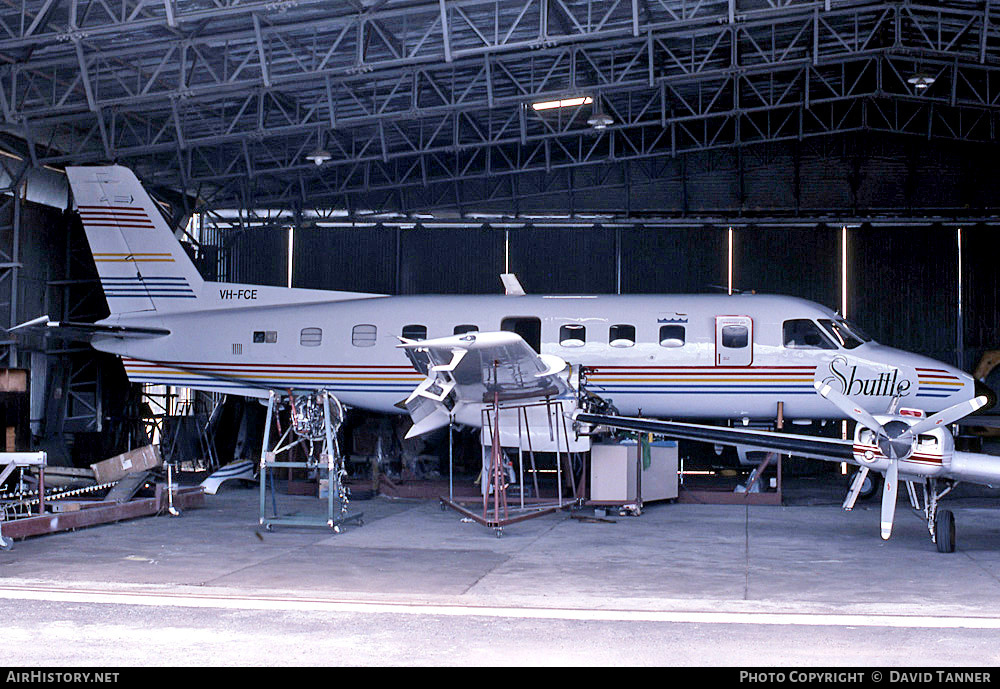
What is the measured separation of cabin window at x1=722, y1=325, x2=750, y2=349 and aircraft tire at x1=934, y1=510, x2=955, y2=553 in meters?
6.79

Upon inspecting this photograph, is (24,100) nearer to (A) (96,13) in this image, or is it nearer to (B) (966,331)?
(A) (96,13)

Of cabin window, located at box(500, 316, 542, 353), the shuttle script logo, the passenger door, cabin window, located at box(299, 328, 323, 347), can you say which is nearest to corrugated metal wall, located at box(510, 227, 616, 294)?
cabin window, located at box(500, 316, 542, 353)

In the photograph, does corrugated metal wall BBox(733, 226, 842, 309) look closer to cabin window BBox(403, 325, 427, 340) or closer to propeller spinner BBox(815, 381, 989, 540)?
cabin window BBox(403, 325, 427, 340)

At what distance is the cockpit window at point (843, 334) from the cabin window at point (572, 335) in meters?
4.42

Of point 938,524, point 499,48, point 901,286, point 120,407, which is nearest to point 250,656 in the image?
point 938,524

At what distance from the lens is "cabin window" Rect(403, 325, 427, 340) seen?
20.2 m

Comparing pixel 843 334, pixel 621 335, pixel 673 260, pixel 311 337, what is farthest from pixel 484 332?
pixel 673 260

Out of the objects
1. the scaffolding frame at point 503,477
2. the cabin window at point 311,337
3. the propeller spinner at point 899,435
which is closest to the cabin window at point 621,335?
the scaffolding frame at point 503,477

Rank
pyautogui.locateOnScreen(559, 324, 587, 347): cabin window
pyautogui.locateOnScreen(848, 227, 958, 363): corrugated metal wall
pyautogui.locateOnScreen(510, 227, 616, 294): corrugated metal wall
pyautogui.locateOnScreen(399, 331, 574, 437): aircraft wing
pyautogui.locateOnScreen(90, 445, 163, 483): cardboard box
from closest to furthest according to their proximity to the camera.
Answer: pyautogui.locateOnScreen(399, 331, 574, 437): aircraft wing → pyautogui.locateOnScreen(90, 445, 163, 483): cardboard box → pyautogui.locateOnScreen(559, 324, 587, 347): cabin window → pyautogui.locateOnScreen(848, 227, 958, 363): corrugated metal wall → pyautogui.locateOnScreen(510, 227, 616, 294): corrugated metal wall

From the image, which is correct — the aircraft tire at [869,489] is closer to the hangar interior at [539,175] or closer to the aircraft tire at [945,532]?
the aircraft tire at [945,532]

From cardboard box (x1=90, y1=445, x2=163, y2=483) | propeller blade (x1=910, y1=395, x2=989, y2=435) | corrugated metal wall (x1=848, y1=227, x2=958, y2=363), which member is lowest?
cardboard box (x1=90, y1=445, x2=163, y2=483)

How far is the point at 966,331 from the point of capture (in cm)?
2811

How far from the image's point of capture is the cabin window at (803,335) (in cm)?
1911

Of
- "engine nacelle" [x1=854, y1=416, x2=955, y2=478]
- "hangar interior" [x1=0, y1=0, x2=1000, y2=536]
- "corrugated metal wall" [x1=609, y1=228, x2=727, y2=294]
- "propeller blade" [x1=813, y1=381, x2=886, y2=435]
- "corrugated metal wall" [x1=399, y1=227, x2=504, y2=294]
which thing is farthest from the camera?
"corrugated metal wall" [x1=399, y1=227, x2=504, y2=294]
